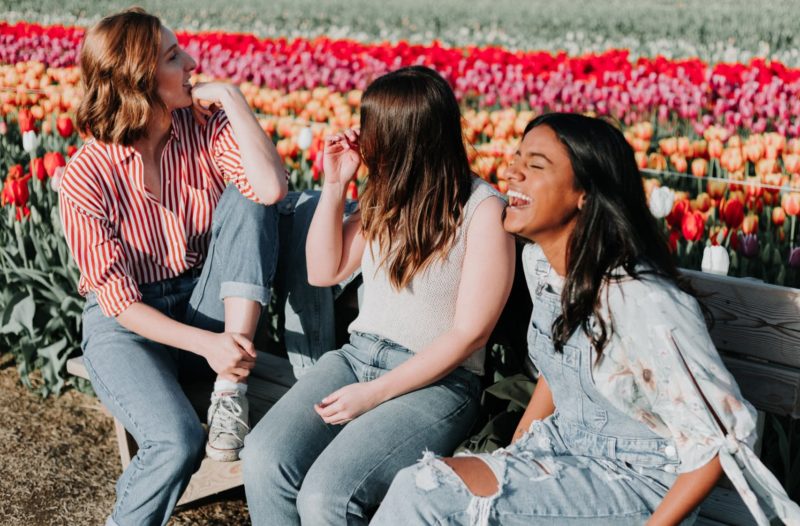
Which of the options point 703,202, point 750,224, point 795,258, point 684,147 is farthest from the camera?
point 684,147

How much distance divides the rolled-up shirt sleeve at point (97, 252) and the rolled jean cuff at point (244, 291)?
234 millimetres

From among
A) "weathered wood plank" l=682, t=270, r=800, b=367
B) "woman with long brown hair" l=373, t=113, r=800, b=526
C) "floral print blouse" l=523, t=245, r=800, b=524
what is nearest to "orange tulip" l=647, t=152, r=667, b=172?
"weathered wood plank" l=682, t=270, r=800, b=367

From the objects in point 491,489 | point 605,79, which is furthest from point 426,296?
point 605,79

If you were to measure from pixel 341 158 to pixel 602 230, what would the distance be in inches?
34.7

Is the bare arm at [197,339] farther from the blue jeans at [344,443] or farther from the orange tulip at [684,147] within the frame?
the orange tulip at [684,147]

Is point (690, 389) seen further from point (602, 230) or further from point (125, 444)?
point (125, 444)

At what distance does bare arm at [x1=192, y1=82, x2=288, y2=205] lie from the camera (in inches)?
108

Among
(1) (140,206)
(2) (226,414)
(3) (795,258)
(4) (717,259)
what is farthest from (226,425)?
(3) (795,258)

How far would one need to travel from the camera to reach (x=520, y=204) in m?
2.08

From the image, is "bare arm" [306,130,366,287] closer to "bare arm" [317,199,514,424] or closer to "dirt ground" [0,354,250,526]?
"bare arm" [317,199,514,424]

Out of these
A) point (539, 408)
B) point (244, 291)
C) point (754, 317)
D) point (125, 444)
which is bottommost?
point (125, 444)

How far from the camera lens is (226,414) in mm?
2562

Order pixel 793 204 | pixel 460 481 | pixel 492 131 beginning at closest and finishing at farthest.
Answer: pixel 460 481, pixel 793 204, pixel 492 131

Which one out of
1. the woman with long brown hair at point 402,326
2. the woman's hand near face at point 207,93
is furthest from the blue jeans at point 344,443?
the woman's hand near face at point 207,93
